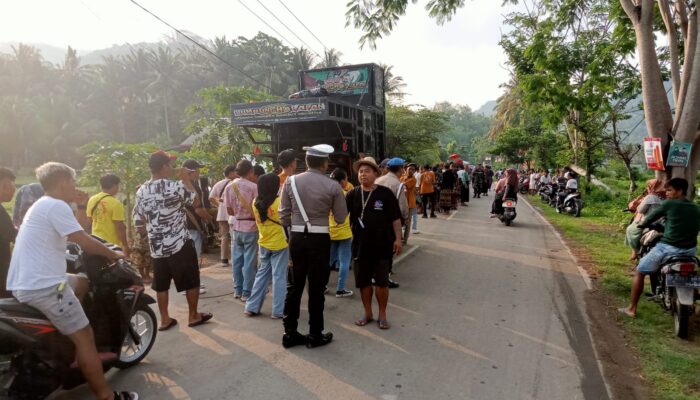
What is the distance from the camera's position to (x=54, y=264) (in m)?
2.81

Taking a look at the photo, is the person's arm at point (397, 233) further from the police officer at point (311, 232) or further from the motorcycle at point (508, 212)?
the motorcycle at point (508, 212)

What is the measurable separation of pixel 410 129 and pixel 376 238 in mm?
26036

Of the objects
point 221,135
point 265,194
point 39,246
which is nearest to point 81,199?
point 265,194

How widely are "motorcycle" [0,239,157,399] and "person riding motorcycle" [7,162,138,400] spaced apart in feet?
0.50

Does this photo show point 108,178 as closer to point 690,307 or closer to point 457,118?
point 690,307

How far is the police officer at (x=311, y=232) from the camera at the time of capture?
4.07 meters

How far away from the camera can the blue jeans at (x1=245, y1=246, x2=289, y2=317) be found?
484cm

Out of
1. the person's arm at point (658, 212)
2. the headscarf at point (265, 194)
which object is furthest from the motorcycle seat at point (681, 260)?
the headscarf at point (265, 194)

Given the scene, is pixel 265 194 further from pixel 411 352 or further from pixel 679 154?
pixel 679 154

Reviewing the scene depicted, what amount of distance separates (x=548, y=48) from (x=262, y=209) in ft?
26.3

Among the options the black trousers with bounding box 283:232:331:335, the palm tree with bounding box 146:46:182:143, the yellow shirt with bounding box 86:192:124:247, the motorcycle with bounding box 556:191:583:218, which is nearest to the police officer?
the black trousers with bounding box 283:232:331:335

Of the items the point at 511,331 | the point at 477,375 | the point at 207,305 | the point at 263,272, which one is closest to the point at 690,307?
the point at 511,331

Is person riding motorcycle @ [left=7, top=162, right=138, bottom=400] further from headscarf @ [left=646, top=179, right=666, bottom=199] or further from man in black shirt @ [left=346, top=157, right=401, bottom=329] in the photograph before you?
headscarf @ [left=646, top=179, right=666, bottom=199]

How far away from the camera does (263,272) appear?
496 cm
